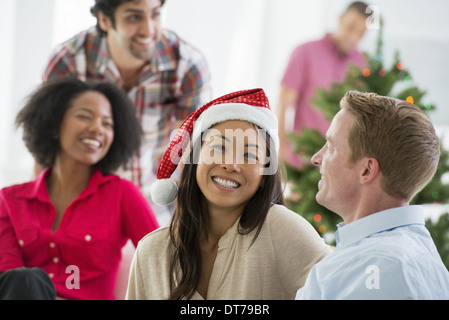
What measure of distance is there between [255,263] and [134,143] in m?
0.86

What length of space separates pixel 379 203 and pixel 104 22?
4.98 feet

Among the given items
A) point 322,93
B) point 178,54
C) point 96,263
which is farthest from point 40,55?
point 96,263

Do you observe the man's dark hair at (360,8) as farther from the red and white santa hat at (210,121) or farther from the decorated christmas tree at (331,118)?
the red and white santa hat at (210,121)

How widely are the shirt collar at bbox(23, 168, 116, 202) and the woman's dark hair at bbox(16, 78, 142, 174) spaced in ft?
0.16

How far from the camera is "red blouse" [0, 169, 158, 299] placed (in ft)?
5.90

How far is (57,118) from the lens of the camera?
6.40 feet

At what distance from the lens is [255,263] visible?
4.40ft

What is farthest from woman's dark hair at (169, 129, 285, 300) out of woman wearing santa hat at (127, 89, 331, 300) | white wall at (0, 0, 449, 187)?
white wall at (0, 0, 449, 187)

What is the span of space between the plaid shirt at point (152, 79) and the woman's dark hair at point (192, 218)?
874mm

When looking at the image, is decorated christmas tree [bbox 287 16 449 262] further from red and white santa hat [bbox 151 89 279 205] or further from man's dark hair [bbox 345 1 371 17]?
red and white santa hat [bbox 151 89 279 205]

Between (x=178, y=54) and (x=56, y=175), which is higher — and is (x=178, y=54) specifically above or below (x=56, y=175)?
above

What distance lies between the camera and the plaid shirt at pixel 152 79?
2.39m
